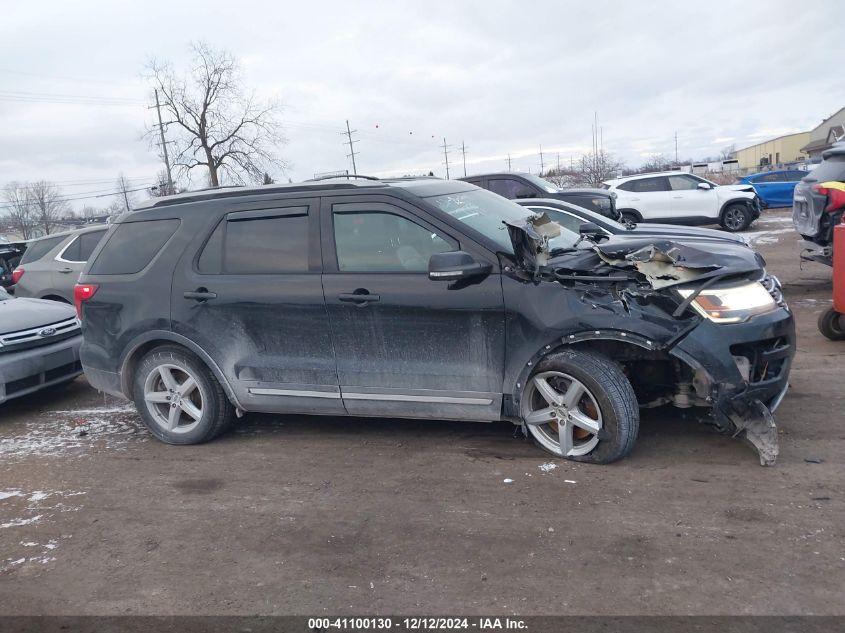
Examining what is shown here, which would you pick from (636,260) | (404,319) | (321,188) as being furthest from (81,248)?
(636,260)

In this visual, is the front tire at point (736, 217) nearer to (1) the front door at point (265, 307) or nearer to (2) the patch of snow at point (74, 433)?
(1) the front door at point (265, 307)

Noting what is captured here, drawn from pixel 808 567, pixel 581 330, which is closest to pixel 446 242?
pixel 581 330

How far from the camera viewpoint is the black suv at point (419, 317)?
411cm

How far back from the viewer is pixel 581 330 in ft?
13.7

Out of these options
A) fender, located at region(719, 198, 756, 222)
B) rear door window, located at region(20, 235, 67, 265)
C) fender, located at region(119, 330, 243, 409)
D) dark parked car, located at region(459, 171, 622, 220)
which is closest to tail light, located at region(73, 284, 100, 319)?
fender, located at region(119, 330, 243, 409)

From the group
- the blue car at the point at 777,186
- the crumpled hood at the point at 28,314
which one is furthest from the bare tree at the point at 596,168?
the crumpled hood at the point at 28,314

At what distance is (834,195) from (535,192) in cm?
569

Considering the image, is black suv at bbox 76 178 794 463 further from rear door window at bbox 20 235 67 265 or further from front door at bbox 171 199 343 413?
rear door window at bbox 20 235 67 265

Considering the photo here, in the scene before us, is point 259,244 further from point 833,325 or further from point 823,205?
point 823,205

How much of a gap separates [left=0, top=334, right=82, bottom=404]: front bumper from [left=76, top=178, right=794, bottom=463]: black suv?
46.3 inches

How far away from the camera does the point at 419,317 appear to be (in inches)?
177

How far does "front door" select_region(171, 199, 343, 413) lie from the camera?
482 centimetres

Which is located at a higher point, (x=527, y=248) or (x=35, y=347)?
(x=527, y=248)

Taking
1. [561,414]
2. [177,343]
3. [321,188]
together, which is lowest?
[561,414]
